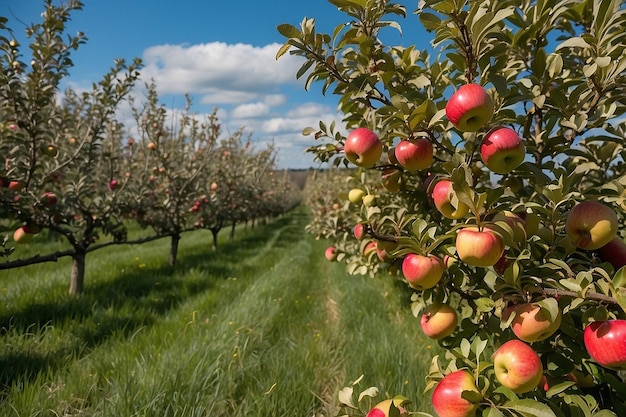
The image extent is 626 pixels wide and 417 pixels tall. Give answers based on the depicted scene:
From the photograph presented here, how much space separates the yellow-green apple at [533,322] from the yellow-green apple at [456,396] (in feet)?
0.66

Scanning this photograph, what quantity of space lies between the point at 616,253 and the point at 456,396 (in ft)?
2.59

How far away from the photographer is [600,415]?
1033mm

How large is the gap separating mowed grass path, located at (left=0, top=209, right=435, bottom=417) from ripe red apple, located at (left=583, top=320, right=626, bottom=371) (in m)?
1.65

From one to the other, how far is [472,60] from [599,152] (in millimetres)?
1088

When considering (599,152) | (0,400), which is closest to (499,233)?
(599,152)

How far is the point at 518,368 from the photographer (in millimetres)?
1004

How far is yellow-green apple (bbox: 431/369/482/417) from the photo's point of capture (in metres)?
1.04

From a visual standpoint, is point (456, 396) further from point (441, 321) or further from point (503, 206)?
point (503, 206)

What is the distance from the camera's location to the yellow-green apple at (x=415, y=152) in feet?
4.16

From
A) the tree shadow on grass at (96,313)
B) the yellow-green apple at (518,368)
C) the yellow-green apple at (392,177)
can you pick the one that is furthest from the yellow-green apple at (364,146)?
the tree shadow on grass at (96,313)

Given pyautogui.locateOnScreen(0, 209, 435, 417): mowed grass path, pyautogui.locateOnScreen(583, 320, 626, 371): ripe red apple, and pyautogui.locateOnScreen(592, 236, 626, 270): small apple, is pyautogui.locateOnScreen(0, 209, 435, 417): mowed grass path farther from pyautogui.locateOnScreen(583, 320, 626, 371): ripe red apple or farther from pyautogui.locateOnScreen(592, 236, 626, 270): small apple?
pyautogui.locateOnScreen(583, 320, 626, 371): ripe red apple

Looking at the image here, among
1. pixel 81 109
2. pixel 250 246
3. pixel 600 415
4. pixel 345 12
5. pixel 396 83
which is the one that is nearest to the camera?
pixel 600 415

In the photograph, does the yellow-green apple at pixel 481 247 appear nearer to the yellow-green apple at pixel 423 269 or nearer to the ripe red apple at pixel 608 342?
the yellow-green apple at pixel 423 269

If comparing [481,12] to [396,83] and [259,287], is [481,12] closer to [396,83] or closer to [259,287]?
[396,83]
